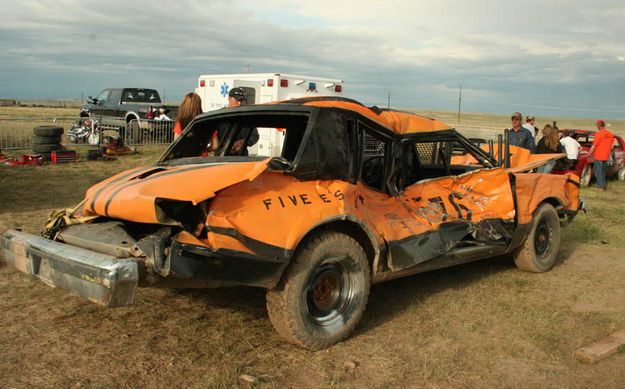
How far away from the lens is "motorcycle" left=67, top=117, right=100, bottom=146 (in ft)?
59.3

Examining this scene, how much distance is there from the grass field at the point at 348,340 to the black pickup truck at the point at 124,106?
14.6m

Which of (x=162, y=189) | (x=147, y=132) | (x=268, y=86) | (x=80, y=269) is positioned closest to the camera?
(x=80, y=269)

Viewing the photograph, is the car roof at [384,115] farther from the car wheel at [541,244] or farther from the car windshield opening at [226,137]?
the car wheel at [541,244]

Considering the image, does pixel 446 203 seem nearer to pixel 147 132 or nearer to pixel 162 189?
pixel 162 189

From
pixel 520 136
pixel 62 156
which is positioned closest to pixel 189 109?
pixel 520 136

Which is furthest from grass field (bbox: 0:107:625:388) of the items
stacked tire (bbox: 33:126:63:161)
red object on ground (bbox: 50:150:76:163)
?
stacked tire (bbox: 33:126:63:161)

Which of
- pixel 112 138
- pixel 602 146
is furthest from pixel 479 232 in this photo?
pixel 112 138

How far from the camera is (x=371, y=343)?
4.14m

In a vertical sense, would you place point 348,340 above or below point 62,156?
below

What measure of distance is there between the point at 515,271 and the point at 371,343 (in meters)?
2.89

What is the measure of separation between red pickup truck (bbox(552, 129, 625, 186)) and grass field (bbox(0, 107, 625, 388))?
9.30 m

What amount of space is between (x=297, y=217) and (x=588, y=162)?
13368mm

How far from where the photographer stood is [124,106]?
66.0ft

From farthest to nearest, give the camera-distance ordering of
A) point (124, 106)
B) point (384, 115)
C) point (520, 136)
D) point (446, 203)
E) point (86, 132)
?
point (124, 106) < point (86, 132) < point (520, 136) < point (446, 203) < point (384, 115)
